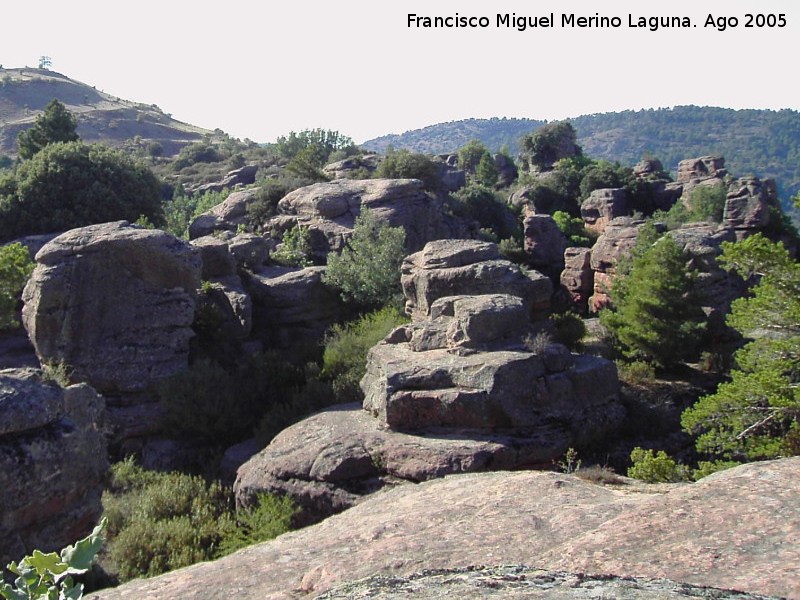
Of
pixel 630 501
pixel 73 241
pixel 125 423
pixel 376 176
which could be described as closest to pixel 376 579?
pixel 630 501

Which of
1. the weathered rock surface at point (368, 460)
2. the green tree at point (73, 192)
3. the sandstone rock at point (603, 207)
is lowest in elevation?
the weathered rock surface at point (368, 460)

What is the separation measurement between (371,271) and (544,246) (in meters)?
14.4

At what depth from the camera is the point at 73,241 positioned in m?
17.9

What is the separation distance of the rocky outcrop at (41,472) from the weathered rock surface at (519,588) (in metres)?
5.12

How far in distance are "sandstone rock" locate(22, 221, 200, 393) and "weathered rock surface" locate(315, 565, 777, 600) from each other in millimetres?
15095

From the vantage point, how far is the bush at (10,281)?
1831 cm

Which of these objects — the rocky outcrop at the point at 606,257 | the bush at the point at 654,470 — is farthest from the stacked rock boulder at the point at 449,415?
the rocky outcrop at the point at 606,257

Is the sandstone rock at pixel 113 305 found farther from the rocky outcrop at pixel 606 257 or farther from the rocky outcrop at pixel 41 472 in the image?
the rocky outcrop at pixel 606 257

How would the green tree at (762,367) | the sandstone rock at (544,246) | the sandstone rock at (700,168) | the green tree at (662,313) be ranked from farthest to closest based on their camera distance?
1. the sandstone rock at (700,168)
2. the sandstone rock at (544,246)
3. the green tree at (662,313)
4. the green tree at (762,367)

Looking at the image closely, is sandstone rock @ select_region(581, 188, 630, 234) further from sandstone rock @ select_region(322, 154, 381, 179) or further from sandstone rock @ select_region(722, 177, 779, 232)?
sandstone rock @ select_region(322, 154, 381, 179)

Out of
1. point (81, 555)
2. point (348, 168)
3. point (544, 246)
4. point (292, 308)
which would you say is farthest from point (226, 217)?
point (81, 555)

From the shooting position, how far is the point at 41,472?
755cm

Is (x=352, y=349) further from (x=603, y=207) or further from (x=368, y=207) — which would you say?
(x=603, y=207)

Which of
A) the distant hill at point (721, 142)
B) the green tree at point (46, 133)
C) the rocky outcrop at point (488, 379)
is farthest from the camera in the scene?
the distant hill at point (721, 142)
